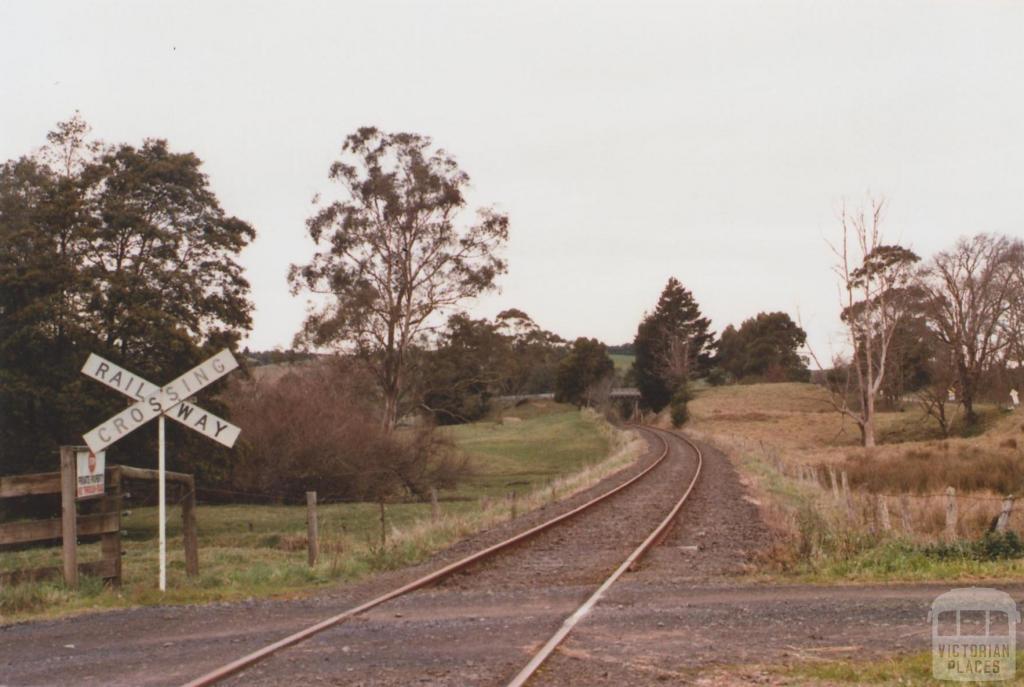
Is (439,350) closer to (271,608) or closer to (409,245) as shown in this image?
(409,245)

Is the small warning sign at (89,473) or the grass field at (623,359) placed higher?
the grass field at (623,359)

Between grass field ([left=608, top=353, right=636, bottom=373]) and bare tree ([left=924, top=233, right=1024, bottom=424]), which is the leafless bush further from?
grass field ([left=608, top=353, right=636, bottom=373])

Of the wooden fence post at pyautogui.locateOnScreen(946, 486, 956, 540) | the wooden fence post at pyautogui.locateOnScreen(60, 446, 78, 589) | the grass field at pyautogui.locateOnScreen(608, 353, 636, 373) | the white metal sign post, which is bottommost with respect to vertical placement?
the wooden fence post at pyautogui.locateOnScreen(946, 486, 956, 540)

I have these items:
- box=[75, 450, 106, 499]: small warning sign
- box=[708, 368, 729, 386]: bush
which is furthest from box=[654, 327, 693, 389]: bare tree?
box=[75, 450, 106, 499]: small warning sign

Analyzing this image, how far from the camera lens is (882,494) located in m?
20.1

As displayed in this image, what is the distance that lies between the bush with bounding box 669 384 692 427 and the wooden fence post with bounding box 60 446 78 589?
223ft

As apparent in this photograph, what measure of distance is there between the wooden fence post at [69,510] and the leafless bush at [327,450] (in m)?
19.3

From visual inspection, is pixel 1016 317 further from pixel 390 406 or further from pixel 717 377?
pixel 717 377

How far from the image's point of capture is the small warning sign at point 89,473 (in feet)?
33.6

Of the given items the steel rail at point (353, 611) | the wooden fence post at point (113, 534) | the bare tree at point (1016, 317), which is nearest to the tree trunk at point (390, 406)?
the steel rail at point (353, 611)

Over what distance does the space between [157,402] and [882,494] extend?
15.0 meters

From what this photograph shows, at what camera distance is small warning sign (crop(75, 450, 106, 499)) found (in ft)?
33.6

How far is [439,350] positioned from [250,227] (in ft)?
37.6

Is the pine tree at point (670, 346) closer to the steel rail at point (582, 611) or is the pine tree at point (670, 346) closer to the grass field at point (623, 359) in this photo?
the grass field at point (623, 359)
